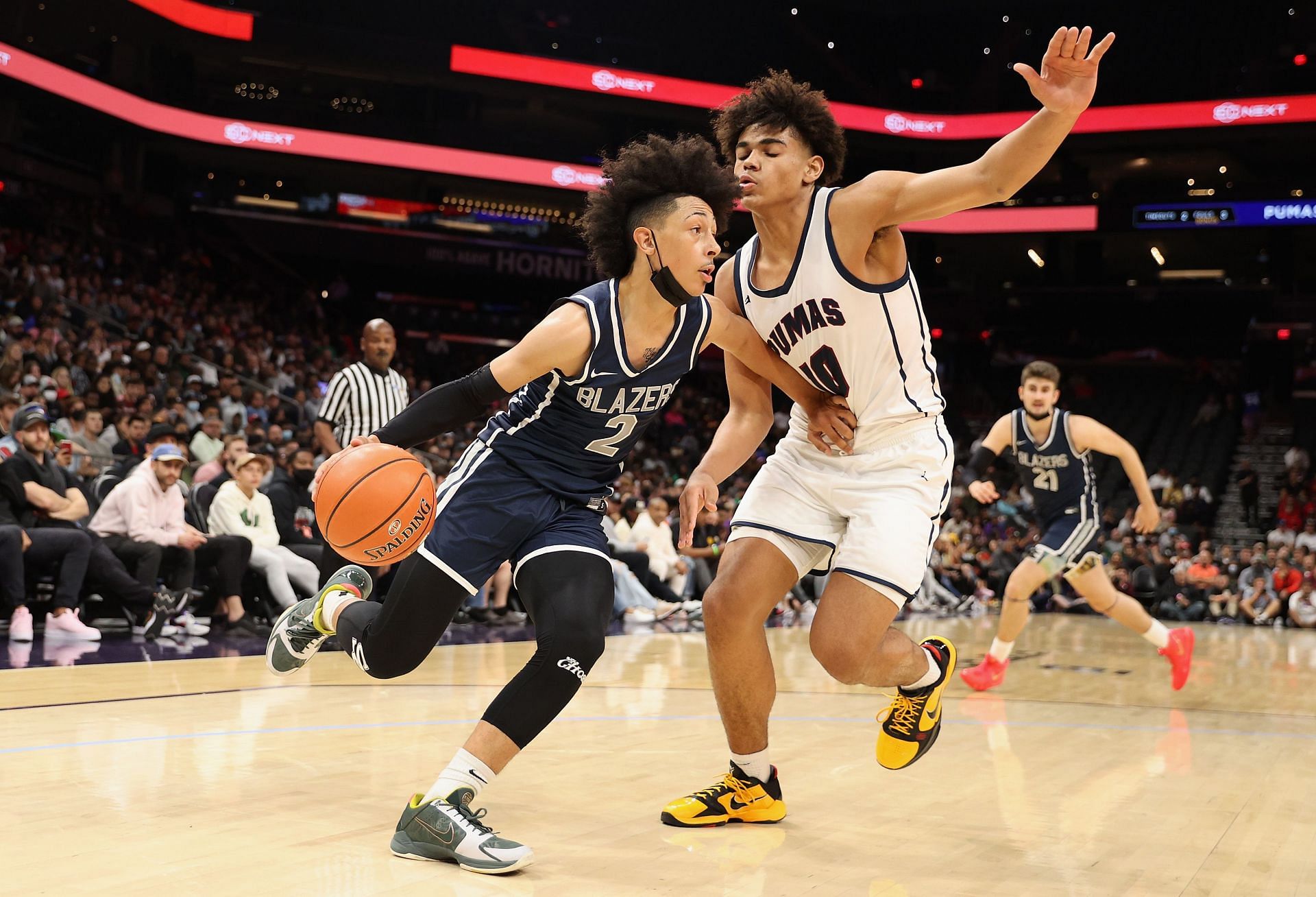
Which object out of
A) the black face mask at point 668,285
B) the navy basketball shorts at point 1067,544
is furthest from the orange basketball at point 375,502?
the navy basketball shorts at point 1067,544

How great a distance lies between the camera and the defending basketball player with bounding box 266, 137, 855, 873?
3309 mm

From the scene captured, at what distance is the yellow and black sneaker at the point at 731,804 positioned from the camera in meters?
3.75

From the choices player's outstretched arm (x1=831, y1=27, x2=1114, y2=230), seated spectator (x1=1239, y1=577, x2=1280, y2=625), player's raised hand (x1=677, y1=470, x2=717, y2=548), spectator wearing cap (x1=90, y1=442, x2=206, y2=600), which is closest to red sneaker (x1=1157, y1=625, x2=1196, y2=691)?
player's raised hand (x1=677, y1=470, x2=717, y2=548)

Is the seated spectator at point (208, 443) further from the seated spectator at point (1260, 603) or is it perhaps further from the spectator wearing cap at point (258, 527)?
the seated spectator at point (1260, 603)

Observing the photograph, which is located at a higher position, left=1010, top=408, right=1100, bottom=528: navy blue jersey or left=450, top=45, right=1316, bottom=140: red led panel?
left=450, top=45, right=1316, bottom=140: red led panel

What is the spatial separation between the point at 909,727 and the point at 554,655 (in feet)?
4.47

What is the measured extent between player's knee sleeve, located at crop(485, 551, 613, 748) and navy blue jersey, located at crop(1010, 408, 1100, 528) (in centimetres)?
525

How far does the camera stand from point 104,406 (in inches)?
501

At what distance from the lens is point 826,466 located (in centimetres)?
402

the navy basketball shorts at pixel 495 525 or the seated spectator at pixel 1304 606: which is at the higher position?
the navy basketball shorts at pixel 495 525

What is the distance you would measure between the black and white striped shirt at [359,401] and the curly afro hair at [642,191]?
4.11 m

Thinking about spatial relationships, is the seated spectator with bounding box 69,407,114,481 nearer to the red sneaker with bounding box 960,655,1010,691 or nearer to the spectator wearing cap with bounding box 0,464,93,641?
the spectator wearing cap with bounding box 0,464,93,641

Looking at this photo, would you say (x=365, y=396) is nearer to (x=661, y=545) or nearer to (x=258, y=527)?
(x=258, y=527)

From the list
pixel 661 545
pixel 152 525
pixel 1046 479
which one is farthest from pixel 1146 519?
pixel 152 525
